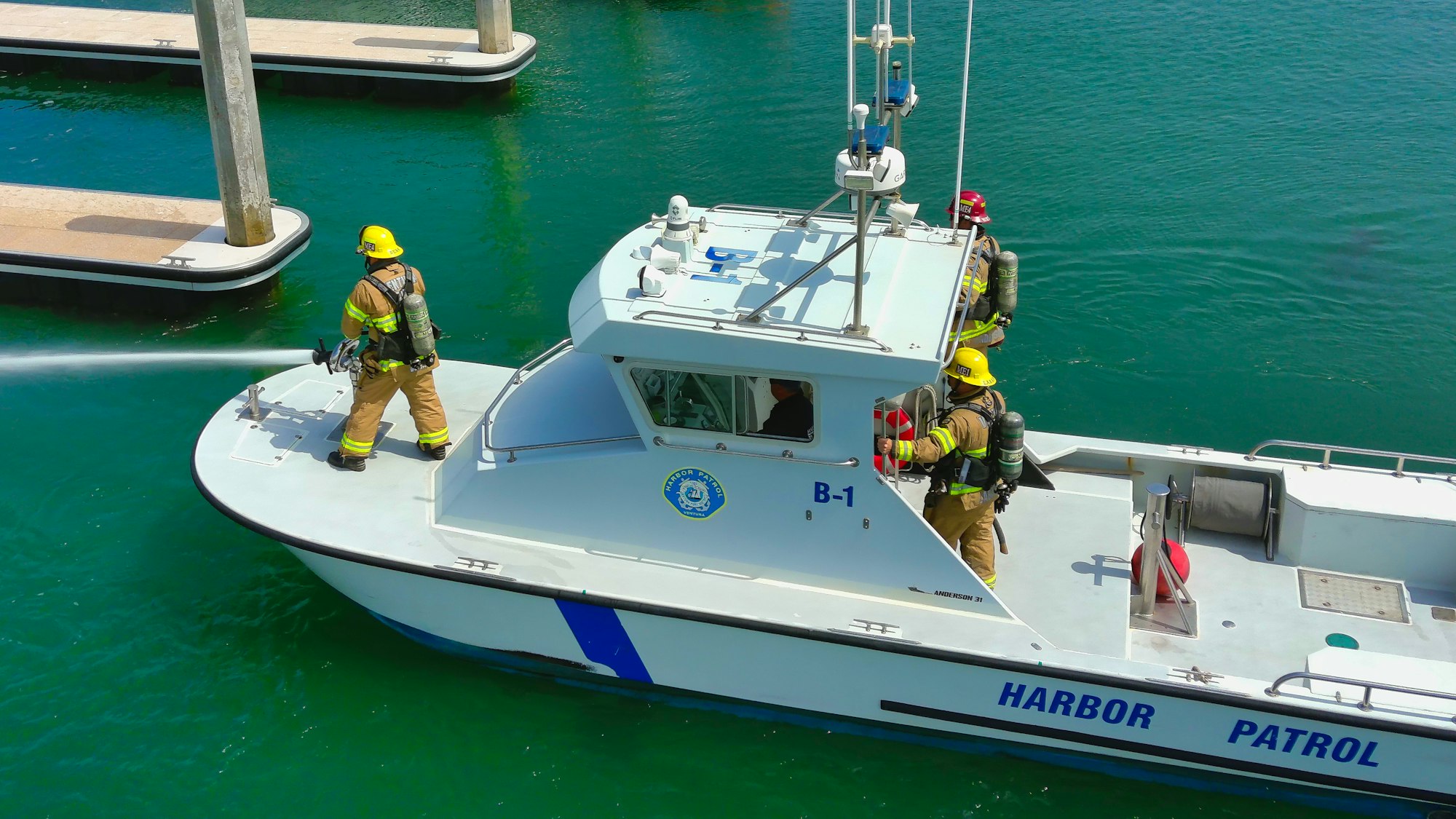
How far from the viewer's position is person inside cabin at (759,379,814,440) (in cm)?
618

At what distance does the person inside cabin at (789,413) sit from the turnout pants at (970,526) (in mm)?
927

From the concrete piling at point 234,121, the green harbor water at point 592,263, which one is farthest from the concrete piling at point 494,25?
the concrete piling at point 234,121

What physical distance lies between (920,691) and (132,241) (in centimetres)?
975

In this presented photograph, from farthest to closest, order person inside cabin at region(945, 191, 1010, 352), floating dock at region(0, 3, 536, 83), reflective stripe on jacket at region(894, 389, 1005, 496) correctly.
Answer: floating dock at region(0, 3, 536, 83) < person inside cabin at region(945, 191, 1010, 352) < reflective stripe on jacket at region(894, 389, 1005, 496)

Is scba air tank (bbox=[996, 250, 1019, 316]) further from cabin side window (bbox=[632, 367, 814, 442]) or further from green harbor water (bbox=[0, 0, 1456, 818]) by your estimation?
cabin side window (bbox=[632, 367, 814, 442])

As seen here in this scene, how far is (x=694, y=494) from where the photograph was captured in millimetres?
6527

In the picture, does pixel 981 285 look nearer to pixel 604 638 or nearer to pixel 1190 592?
pixel 1190 592

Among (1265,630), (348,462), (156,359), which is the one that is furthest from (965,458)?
(156,359)

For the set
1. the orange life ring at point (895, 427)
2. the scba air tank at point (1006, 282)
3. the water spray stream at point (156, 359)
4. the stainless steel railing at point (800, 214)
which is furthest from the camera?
the water spray stream at point (156, 359)

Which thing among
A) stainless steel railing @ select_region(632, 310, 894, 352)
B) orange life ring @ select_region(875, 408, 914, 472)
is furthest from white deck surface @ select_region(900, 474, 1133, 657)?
stainless steel railing @ select_region(632, 310, 894, 352)

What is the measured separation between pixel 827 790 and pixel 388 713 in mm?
2715

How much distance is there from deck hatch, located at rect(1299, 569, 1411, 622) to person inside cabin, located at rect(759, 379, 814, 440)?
325 cm

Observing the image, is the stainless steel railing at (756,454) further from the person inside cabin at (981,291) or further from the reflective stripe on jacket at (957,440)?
the person inside cabin at (981,291)

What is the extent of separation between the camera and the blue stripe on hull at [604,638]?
6.69m
